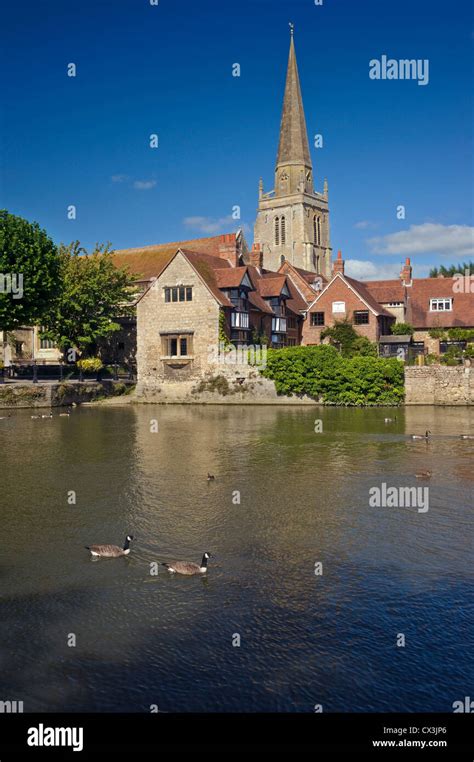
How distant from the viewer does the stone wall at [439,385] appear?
58.0 metres

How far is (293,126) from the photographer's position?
114m

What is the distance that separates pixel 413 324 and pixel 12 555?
6084cm

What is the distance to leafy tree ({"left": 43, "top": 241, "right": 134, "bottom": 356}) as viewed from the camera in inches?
2603

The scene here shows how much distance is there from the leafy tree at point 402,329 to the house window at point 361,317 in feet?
11.9

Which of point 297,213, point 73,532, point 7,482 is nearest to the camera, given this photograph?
point 73,532

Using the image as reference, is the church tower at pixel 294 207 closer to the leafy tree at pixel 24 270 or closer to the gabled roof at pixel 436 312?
the gabled roof at pixel 436 312

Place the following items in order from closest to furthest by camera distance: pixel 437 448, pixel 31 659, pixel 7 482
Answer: pixel 31 659 → pixel 7 482 → pixel 437 448

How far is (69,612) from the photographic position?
1392 cm

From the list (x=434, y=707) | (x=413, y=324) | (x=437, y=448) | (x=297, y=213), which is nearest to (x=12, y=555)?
(x=434, y=707)

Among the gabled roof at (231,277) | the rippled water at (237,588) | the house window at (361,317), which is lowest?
the rippled water at (237,588)

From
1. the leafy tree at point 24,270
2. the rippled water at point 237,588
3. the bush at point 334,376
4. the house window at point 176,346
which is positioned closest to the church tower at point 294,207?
the house window at point 176,346

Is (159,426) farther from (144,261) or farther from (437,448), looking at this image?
(144,261)

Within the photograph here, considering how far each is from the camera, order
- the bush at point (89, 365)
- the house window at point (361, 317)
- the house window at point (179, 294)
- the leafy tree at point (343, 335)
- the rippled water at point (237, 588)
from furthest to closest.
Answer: the house window at point (361, 317) → the leafy tree at point (343, 335) → the bush at point (89, 365) → the house window at point (179, 294) → the rippled water at point (237, 588)
